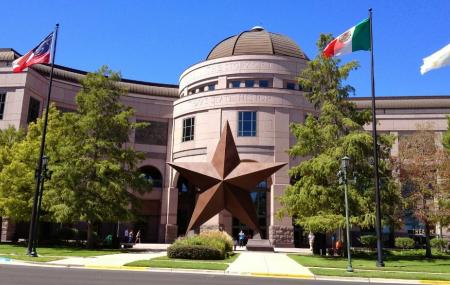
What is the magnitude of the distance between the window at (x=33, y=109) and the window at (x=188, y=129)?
14.9 m

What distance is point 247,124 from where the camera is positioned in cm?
4281

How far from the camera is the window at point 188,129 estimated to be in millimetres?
45534

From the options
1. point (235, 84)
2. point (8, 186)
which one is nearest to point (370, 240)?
point (235, 84)

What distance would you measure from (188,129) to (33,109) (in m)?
15.6

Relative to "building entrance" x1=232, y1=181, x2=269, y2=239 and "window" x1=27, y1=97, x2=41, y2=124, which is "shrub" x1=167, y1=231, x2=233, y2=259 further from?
"window" x1=27, y1=97, x2=41, y2=124

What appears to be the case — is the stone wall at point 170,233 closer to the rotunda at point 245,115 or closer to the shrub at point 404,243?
the rotunda at point 245,115

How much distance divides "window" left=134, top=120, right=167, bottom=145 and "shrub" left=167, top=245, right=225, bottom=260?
27.4m

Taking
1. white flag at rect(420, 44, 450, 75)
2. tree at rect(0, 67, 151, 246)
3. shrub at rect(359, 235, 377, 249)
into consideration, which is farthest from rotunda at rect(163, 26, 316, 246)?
white flag at rect(420, 44, 450, 75)

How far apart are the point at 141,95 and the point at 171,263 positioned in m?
33.4

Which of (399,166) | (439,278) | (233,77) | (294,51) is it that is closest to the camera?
(439,278)

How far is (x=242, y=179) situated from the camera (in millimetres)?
27844

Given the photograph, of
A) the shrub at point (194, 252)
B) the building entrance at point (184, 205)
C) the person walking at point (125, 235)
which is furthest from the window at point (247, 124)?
the shrub at point (194, 252)

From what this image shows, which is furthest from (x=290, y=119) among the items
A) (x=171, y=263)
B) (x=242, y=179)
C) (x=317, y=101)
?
(x=171, y=263)

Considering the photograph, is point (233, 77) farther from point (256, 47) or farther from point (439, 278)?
point (439, 278)
